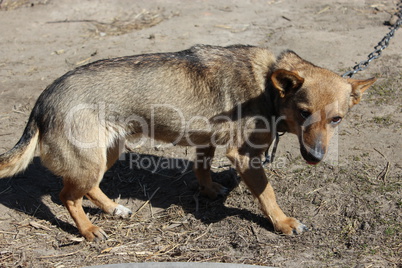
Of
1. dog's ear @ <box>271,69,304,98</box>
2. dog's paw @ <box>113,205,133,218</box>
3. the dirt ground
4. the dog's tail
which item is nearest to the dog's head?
dog's ear @ <box>271,69,304,98</box>

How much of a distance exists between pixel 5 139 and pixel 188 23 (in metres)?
4.92

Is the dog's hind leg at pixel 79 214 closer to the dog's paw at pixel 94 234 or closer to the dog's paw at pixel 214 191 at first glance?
the dog's paw at pixel 94 234

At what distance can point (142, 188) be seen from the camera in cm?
593

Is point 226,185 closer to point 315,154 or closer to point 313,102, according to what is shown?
point 315,154

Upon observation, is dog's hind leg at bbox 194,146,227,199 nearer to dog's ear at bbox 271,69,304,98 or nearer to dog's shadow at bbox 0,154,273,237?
dog's shadow at bbox 0,154,273,237

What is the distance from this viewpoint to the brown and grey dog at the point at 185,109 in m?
4.44

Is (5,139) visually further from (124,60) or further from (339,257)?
(339,257)

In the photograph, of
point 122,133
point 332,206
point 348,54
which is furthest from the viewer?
point 348,54

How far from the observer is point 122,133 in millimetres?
4719

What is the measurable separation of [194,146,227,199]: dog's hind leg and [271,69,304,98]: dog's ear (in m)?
1.39

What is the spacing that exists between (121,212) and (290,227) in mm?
1996

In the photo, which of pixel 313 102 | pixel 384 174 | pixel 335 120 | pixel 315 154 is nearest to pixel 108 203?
pixel 315 154

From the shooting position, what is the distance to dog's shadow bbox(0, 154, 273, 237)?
530cm

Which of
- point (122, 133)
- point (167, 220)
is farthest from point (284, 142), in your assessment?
point (122, 133)
